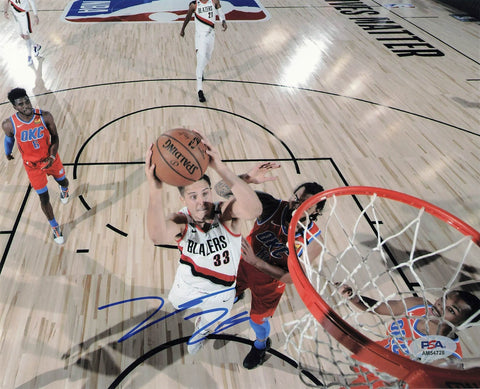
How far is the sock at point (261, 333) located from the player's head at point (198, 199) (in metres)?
1.02

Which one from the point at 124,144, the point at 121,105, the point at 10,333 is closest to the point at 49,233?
the point at 10,333

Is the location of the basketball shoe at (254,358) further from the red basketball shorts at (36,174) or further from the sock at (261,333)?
the red basketball shorts at (36,174)

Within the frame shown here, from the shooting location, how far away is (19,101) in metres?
3.33

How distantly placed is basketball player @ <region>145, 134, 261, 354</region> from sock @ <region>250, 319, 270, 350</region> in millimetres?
327

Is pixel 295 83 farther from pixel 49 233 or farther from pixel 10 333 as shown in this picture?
pixel 10 333

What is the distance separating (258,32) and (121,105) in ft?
16.1

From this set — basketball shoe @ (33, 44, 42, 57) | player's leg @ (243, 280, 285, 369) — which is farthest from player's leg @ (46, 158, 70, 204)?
basketball shoe @ (33, 44, 42, 57)

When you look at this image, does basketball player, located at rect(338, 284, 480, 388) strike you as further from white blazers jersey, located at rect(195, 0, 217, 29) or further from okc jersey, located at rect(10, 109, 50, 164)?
white blazers jersey, located at rect(195, 0, 217, 29)

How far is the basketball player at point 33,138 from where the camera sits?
3.38 metres

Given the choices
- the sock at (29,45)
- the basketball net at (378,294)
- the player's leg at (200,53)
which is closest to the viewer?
the basketball net at (378,294)

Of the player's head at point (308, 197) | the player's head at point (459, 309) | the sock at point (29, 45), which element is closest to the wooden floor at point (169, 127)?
the sock at point (29, 45)

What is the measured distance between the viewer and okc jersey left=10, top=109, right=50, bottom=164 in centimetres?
340

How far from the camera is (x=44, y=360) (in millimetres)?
2887
